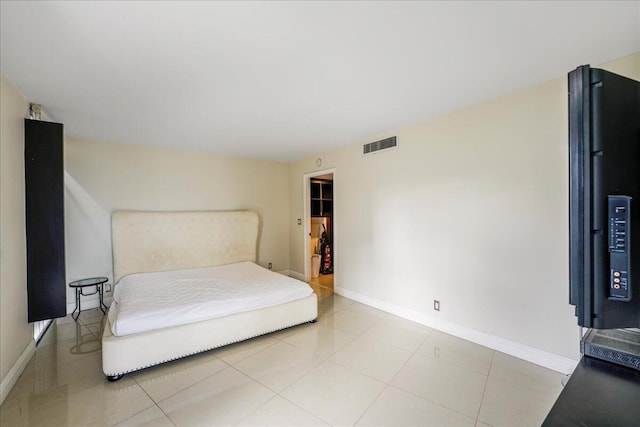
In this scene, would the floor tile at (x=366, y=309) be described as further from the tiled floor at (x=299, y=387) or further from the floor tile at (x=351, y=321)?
the tiled floor at (x=299, y=387)

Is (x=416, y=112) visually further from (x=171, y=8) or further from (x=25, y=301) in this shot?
(x=25, y=301)

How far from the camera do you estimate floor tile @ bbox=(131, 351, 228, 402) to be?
2.06m

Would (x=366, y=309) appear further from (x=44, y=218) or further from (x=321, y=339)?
(x=44, y=218)

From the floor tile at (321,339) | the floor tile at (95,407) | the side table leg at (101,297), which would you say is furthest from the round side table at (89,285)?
the floor tile at (321,339)

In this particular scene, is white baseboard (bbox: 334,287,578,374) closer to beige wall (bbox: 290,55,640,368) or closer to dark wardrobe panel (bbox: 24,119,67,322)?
beige wall (bbox: 290,55,640,368)

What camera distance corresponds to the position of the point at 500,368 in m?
2.26

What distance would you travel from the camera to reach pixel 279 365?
2369mm

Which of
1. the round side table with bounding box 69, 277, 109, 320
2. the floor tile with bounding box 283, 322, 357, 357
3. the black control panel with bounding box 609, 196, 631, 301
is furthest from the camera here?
the round side table with bounding box 69, 277, 109, 320

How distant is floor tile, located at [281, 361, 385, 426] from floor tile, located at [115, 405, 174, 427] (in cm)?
78

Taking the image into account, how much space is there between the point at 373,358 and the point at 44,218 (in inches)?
130

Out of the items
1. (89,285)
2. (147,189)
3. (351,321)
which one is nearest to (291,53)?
(351,321)

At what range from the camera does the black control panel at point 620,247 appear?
2.24 ft

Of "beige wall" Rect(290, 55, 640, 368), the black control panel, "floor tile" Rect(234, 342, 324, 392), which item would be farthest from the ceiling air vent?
the black control panel

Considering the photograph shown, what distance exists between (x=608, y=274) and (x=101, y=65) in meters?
2.87
